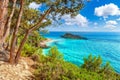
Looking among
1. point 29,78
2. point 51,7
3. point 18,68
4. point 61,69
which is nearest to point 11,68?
point 18,68

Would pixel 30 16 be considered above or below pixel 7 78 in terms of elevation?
above

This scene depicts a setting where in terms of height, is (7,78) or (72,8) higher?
(72,8)

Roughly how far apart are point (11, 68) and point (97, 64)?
22.7 m

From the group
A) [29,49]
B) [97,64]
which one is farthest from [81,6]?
[97,64]

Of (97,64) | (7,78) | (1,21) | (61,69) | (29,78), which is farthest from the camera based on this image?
(97,64)

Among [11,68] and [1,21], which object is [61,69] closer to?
[11,68]

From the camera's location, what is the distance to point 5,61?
1205cm

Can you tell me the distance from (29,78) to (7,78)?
4.31ft

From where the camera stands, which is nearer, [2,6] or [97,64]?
[2,6]

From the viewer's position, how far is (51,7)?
11281 mm

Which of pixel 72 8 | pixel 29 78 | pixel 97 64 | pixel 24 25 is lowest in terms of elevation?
pixel 97 64

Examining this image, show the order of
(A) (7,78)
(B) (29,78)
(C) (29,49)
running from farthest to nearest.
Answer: (C) (29,49)
(B) (29,78)
(A) (7,78)

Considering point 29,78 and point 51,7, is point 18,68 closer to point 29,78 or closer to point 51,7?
point 29,78

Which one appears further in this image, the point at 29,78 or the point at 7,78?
the point at 29,78
